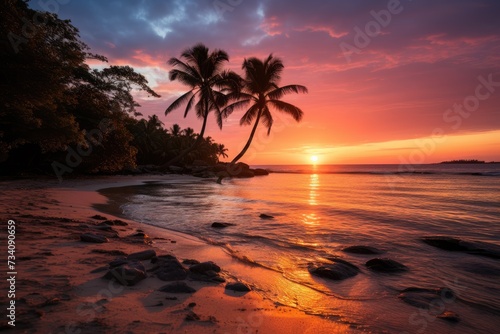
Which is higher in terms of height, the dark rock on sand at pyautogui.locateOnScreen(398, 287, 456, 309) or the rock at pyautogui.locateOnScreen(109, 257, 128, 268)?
the rock at pyautogui.locateOnScreen(109, 257, 128, 268)

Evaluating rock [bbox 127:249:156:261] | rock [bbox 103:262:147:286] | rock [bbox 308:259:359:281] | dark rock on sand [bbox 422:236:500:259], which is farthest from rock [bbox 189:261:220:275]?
dark rock on sand [bbox 422:236:500:259]

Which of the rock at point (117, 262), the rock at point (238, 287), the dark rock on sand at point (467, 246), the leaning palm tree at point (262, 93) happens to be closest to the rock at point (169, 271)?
the rock at point (117, 262)

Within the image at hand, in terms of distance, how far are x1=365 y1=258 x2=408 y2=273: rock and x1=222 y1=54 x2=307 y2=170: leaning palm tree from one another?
86.5ft

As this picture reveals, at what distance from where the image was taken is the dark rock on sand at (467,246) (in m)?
5.96

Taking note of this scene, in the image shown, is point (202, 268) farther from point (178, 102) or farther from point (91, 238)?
point (178, 102)

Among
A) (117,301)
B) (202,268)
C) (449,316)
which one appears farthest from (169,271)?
(449,316)

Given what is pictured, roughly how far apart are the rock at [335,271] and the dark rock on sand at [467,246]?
3.28 m

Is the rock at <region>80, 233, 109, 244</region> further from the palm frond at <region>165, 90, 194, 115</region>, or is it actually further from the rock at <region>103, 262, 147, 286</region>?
the palm frond at <region>165, 90, 194, 115</region>

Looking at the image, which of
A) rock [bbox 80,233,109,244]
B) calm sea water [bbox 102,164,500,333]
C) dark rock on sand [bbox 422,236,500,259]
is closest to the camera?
calm sea water [bbox 102,164,500,333]

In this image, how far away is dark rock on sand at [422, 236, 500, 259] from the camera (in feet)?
19.5

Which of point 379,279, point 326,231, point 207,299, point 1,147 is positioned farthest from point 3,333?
point 1,147

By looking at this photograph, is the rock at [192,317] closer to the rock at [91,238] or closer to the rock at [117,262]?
the rock at [117,262]

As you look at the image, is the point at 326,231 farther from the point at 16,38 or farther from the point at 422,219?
the point at 16,38

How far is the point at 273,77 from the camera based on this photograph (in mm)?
30812
